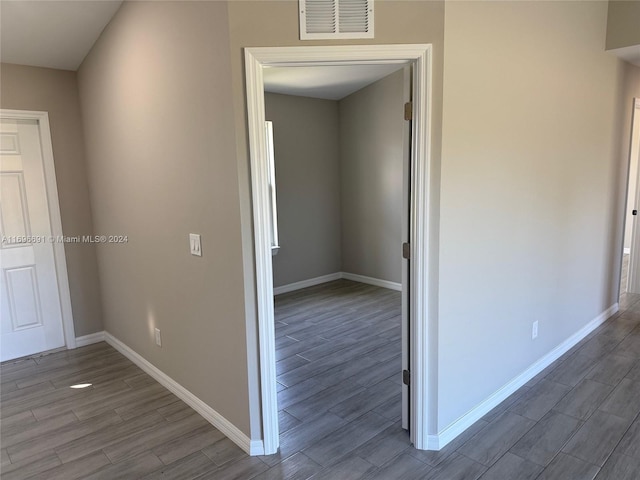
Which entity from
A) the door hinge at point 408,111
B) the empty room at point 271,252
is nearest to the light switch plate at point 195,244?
the empty room at point 271,252

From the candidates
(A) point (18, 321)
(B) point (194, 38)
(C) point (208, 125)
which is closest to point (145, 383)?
(A) point (18, 321)

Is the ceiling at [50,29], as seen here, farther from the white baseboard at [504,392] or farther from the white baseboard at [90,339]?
the white baseboard at [504,392]

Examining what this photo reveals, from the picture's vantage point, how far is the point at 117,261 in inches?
132

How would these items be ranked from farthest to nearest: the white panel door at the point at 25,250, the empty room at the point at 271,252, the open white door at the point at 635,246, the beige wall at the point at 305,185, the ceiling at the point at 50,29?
1. the beige wall at the point at 305,185
2. the open white door at the point at 635,246
3. the white panel door at the point at 25,250
4. the ceiling at the point at 50,29
5. the empty room at the point at 271,252

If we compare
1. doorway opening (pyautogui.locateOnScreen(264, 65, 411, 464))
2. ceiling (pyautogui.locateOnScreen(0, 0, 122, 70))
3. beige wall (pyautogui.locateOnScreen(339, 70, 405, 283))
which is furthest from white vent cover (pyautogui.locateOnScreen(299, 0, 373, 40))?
beige wall (pyautogui.locateOnScreen(339, 70, 405, 283))

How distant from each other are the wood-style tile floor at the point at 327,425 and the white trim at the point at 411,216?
233 mm

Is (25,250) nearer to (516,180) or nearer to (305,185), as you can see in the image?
(305,185)

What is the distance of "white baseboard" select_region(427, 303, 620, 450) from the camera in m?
2.23

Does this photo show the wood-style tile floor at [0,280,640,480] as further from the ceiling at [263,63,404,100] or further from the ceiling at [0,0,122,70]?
the ceiling at [263,63,404,100]

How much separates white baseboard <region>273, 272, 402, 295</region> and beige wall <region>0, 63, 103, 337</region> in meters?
2.15

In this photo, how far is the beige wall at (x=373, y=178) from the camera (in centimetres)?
Result: 502

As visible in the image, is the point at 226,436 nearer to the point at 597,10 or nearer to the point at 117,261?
the point at 117,261

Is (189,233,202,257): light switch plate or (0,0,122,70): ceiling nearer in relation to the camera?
(189,233,202,257): light switch plate

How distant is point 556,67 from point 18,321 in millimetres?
4521
